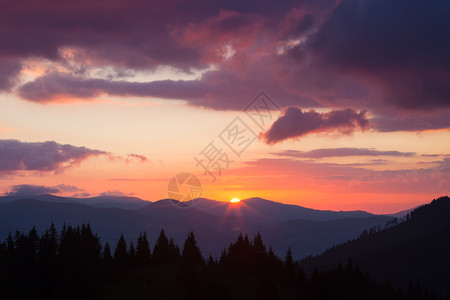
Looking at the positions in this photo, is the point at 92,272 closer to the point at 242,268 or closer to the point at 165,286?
the point at 165,286

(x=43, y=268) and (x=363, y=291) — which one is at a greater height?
(x=43, y=268)

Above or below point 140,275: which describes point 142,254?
above

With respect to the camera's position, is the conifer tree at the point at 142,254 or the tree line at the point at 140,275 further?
the conifer tree at the point at 142,254

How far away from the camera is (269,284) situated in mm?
115062

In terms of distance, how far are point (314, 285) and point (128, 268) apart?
52.7m

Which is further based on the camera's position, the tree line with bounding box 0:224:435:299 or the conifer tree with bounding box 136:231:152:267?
the conifer tree with bounding box 136:231:152:267

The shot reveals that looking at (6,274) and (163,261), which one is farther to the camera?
(163,261)

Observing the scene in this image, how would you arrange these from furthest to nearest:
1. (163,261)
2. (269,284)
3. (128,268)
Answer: (163,261)
(128,268)
(269,284)

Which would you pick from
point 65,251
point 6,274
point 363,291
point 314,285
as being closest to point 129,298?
point 65,251

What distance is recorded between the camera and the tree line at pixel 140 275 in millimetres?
106875

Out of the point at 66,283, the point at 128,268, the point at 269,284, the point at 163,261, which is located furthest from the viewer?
the point at 163,261

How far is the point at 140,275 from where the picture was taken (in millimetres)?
128500

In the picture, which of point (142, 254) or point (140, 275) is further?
point (142, 254)

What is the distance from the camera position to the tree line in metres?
107
